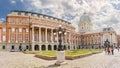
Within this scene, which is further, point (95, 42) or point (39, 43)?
point (95, 42)

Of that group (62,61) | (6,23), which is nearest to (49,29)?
(6,23)

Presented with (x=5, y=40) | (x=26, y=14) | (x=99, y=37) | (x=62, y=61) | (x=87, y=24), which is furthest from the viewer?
(x=87, y=24)

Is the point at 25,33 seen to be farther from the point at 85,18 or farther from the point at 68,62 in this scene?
the point at 85,18

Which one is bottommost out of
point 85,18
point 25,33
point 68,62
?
point 68,62

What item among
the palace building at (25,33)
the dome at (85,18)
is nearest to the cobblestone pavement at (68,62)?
the palace building at (25,33)

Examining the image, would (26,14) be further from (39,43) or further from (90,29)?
(90,29)

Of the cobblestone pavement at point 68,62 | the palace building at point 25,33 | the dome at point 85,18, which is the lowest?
the cobblestone pavement at point 68,62

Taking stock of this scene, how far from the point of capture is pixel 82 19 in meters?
142

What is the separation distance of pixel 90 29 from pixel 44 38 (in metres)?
71.4

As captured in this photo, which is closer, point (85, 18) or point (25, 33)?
point (25, 33)

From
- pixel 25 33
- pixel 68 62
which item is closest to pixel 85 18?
pixel 25 33

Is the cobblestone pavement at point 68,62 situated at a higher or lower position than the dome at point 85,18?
lower

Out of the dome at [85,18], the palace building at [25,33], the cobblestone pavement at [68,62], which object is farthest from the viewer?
the dome at [85,18]

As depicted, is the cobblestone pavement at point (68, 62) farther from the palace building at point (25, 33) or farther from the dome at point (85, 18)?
the dome at point (85, 18)
